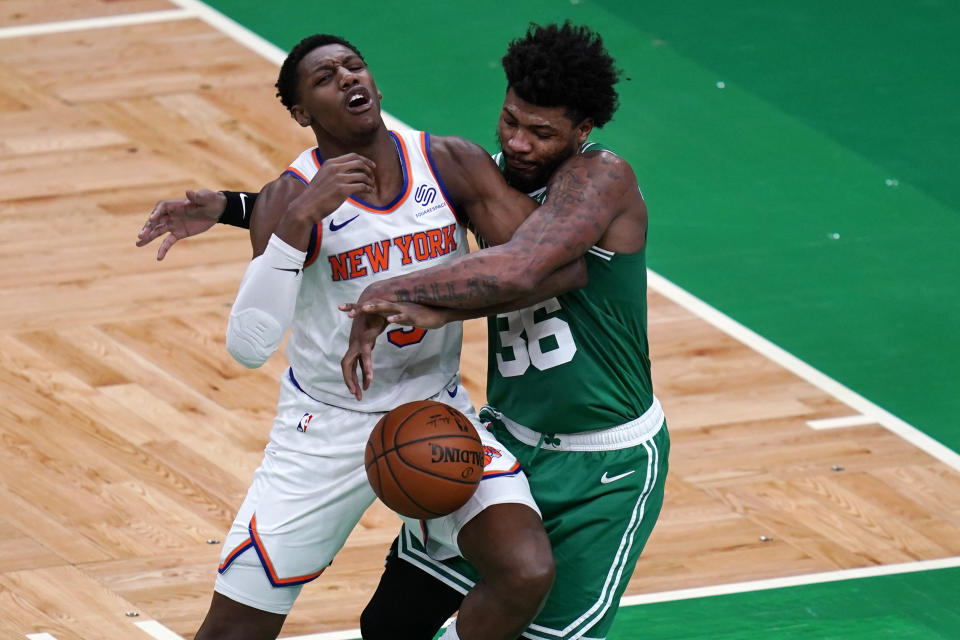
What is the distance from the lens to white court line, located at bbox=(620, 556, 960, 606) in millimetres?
7000

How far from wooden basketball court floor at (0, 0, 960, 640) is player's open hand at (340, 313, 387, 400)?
2007 millimetres

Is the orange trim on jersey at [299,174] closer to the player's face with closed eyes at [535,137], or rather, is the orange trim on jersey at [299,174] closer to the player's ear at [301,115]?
the player's ear at [301,115]

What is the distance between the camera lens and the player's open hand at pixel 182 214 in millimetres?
5387

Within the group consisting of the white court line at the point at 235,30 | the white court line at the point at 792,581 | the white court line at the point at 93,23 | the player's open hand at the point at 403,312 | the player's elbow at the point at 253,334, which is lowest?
the white court line at the point at 792,581

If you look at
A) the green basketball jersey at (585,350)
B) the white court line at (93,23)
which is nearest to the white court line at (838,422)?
the green basketball jersey at (585,350)

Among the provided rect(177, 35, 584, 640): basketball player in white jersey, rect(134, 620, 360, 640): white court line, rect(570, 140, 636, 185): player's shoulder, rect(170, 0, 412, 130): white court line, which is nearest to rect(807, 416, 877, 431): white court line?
rect(134, 620, 360, 640): white court line

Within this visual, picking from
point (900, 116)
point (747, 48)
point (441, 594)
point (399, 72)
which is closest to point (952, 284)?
point (900, 116)

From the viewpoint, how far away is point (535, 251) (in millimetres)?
5078

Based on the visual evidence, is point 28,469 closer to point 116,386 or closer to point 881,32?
point 116,386

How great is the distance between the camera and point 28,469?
7.70 meters

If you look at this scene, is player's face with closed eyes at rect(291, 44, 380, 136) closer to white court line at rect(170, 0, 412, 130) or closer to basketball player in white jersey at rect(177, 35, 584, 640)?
basketball player in white jersey at rect(177, 35, 584, 640)

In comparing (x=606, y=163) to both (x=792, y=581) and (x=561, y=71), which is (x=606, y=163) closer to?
(x=561, y=71)

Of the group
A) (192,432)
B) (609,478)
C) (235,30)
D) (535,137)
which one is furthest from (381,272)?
(235,30)

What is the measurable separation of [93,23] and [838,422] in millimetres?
6657
